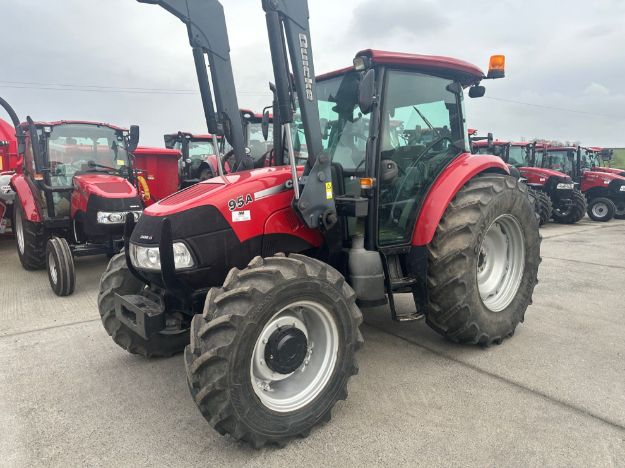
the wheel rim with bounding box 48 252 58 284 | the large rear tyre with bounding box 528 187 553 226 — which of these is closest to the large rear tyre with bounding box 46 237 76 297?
the wheel rim with bounding box 48 252 58 284

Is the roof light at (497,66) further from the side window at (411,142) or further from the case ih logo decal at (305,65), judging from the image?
the case ih logo decal at (305,65)

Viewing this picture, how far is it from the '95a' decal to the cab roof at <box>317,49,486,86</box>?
44.4 inches

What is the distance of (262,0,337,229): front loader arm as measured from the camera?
2.54 metres

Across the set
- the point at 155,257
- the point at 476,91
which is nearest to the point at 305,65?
the point at 155,257

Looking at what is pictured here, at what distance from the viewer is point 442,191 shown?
3.18 m

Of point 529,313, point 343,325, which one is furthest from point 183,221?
point 529,313

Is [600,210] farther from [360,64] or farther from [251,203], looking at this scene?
[251,203]

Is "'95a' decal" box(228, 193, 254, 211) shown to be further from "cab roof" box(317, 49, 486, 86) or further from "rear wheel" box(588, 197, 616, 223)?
"rear wheel" box(588, 197, 616, 223)

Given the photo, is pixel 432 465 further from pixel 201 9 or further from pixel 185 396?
pixel 201 9

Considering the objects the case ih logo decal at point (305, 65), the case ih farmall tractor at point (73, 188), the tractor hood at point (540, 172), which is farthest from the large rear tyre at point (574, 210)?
the case ih logo decal at point (305, 65)

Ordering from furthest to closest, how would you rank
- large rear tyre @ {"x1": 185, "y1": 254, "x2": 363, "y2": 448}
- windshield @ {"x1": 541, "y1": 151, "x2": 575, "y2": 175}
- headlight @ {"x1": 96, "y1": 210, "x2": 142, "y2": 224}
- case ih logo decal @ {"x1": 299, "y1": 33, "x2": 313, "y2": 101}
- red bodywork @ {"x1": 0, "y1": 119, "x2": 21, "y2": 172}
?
windshield @ {"x1": 541, "y1": 151, "x2": 575, "y2": 175}
red bodywork @ {"x1": 0, "y1": 119, "x2": 21, "y2": 172}
headlight @ {"x1": 96, "y1": 210, "x2": 142, "y2": 224}
case ih logo decal @ {"x1": 299, "y1": 33, "x2": 313, "y2": 101}
large rear tyre @ {"x1": 185, "y1": 254, "x2": 363, "y2": 448}

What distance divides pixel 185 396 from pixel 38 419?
0.83m

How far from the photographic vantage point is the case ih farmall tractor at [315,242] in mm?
2238

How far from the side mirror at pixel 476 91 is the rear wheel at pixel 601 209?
11557mm
